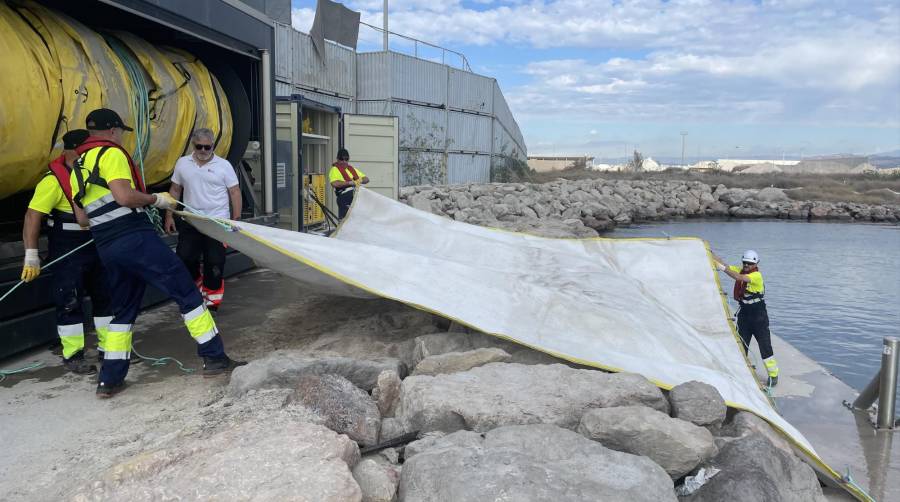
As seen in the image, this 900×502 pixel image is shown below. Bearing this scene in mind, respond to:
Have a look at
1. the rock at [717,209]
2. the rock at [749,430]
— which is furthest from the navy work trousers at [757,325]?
the rock at [717,209]

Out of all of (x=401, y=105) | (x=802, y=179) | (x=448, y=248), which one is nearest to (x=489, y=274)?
(x=448, y=248)

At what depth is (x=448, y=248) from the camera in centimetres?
665

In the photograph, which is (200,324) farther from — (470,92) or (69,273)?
(470,92)

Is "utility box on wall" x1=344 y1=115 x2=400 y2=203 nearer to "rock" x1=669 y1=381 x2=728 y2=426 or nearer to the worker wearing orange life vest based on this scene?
the worker wearing orange life vest

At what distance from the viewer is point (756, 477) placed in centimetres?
328

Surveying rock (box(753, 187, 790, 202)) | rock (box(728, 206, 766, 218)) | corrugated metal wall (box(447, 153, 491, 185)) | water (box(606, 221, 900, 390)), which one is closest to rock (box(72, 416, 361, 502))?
water (box(606, 221, 900, 390))

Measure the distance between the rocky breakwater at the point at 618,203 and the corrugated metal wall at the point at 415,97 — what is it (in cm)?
179

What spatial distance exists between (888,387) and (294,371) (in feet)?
18.3

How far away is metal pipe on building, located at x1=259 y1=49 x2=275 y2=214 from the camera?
7.93m

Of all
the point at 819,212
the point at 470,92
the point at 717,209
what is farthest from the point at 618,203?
the point at 819,212

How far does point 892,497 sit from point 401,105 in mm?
20018

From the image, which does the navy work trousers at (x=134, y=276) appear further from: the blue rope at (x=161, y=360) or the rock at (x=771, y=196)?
the rock at (x=771, y=196)

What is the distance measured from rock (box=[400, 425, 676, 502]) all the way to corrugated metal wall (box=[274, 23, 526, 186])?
1684 centimetres

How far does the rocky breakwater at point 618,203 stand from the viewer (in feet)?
68.7
